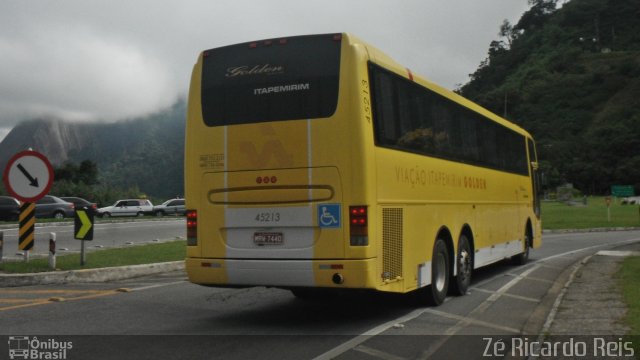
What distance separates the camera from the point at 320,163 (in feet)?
24.4

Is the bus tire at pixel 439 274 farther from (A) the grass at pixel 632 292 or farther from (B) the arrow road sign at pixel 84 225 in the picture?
(B) the arrow road sign at pixel 84 225

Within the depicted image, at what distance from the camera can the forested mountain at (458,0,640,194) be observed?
118125 millimetres

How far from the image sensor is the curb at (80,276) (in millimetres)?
11484

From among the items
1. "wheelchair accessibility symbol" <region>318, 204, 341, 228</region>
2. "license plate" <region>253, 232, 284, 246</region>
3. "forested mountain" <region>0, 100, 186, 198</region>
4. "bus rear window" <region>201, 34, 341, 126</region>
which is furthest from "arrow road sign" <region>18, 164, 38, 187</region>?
"forested mountain" <region>0, 100, 186, 198</region>

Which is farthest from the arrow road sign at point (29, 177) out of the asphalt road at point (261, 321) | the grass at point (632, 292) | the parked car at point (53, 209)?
the parked car at point (53, 209)

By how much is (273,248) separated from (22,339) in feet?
9.41

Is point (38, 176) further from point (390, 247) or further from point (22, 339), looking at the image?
point (390, 247)

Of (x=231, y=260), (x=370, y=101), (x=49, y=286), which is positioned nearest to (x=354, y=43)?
(x=370, y=101)

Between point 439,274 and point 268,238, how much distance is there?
3.09 m

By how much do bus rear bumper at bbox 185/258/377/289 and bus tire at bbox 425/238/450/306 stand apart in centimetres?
207

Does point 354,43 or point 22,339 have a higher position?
point 354,43

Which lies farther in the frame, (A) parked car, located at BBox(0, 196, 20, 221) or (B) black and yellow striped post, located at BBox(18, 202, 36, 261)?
(A) parked car, located at BBox(0, 196, 20, 221)

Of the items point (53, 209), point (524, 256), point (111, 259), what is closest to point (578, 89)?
point (53, 209)

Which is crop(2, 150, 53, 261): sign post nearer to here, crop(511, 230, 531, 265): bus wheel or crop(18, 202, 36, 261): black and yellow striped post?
crop(18, 202, 36, 261): black and yellow striped post
